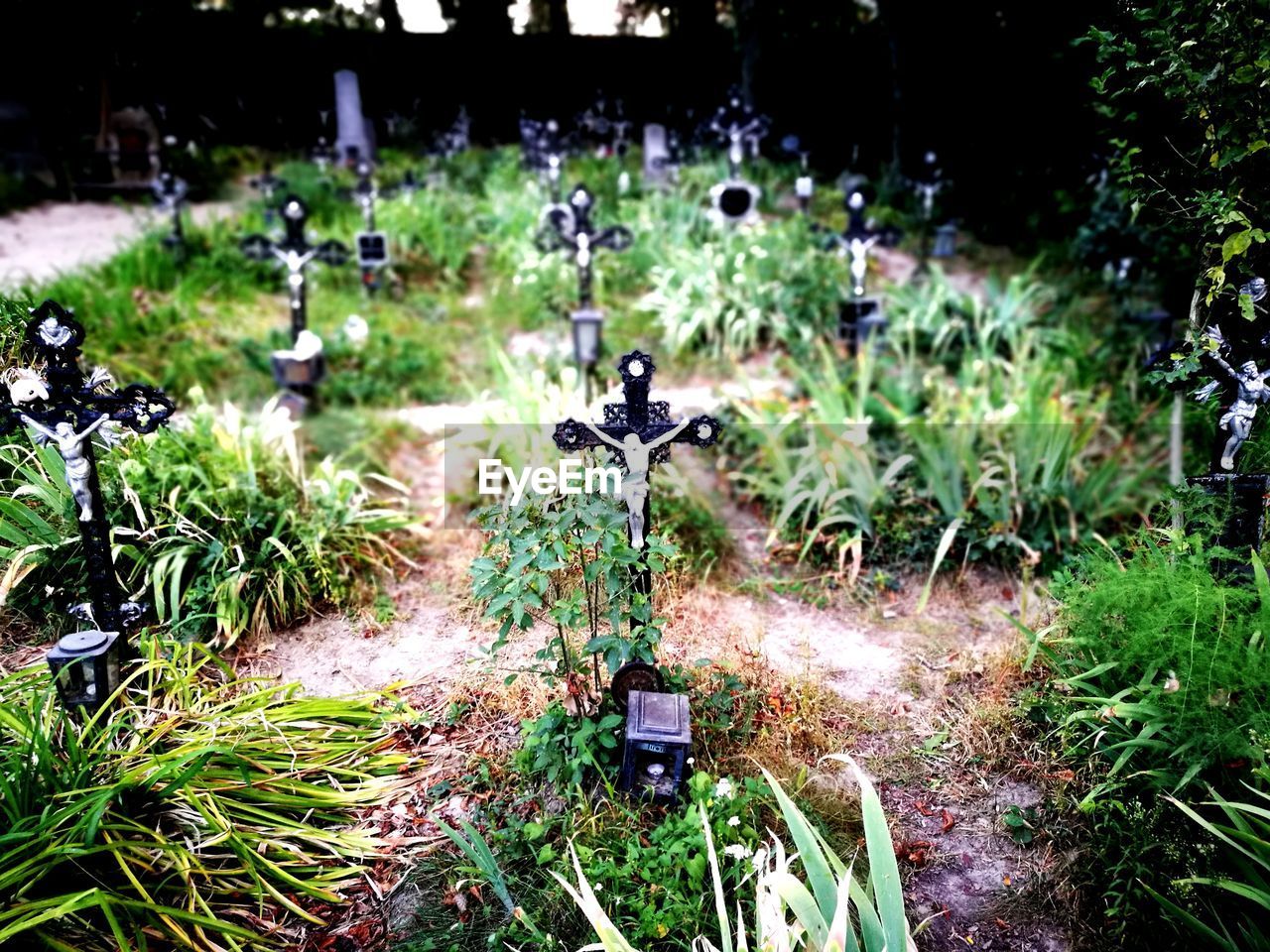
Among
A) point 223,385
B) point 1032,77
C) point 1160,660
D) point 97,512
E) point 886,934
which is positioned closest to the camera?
point 886,934

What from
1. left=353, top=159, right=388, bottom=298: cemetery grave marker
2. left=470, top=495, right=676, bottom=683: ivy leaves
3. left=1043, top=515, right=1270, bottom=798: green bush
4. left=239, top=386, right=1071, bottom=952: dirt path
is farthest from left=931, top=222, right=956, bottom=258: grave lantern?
left=470, top=495, right=676, bottom=683: ivy leaves

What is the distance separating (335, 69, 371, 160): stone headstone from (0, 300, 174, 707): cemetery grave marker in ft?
33.3

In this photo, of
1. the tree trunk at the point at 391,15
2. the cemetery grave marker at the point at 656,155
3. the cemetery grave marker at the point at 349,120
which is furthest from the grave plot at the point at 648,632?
the tree trunk at the point at 391,15

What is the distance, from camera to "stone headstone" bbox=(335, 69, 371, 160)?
Result: 40.4ft

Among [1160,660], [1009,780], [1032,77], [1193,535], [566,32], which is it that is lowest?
[1009,780]

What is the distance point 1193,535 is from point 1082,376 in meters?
3.84

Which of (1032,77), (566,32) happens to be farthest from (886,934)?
(566,32)

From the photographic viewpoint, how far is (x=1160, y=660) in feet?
9.11

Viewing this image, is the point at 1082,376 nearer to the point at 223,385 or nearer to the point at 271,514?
the point at 271,514

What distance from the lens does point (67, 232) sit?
9.32m

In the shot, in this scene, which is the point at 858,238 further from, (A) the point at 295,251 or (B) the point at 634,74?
(B) the point at 634,74

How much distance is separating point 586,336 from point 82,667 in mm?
4447

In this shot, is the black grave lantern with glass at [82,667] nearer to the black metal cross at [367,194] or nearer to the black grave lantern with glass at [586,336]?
the black grave lantern with glass at [586,336]

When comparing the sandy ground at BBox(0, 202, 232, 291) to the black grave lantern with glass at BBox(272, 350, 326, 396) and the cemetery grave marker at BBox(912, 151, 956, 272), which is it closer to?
the black grave lantern with glass at BBox(272, 350, 326, 396)
